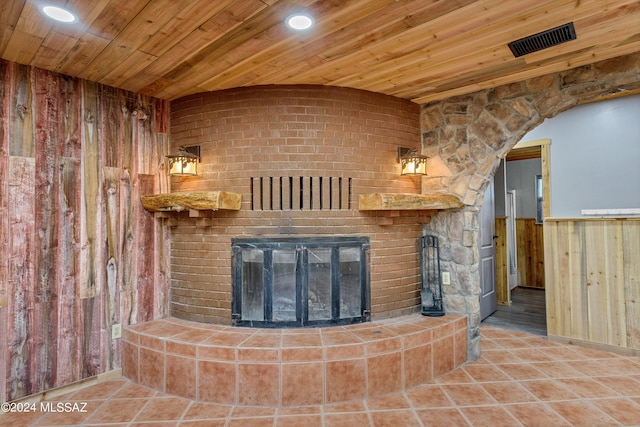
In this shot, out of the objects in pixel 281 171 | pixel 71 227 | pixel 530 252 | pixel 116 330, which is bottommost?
pixel 116 330

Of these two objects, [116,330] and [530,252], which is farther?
[530,252]

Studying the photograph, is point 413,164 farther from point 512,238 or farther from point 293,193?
point 512,238

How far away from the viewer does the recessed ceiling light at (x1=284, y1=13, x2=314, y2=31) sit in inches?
73.7

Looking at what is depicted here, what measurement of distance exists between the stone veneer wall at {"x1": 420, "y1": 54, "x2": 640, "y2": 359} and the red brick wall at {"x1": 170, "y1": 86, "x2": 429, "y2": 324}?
0.43 meters

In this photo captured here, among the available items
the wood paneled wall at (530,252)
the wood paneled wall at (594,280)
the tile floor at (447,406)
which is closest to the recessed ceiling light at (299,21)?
the tile floor at (447,406)

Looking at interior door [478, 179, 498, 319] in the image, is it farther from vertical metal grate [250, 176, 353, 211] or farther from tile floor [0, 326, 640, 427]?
vertical metal grate [250, 176, 353, 211]

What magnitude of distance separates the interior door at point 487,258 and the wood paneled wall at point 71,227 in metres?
3.42

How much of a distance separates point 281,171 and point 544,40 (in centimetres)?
195

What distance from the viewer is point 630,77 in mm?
2512

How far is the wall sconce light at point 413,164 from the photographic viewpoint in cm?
306

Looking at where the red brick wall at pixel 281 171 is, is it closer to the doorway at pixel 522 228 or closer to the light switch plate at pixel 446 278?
the light switch plate at pixel 446 278

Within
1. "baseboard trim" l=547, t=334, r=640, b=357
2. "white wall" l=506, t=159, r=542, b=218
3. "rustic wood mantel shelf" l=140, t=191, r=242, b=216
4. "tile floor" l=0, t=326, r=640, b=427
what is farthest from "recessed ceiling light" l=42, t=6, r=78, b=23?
"white wall" l=506, t=159, r=542, b=218

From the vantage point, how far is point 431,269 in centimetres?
331

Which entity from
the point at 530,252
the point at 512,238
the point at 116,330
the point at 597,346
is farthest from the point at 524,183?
the point at 116,330
